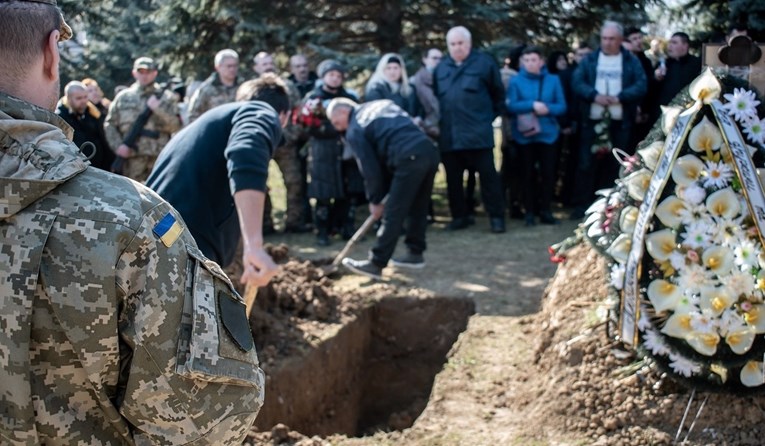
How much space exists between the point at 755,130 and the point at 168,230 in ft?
11.1

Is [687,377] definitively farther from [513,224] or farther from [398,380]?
[513,224]

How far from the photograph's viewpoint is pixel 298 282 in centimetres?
689

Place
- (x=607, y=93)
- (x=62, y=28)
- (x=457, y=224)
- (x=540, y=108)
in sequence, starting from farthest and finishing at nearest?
(x=457, y=224) → (x=540, y=108) → (x=607, y=93) → (x=62, y=28)

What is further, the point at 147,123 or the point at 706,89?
the point at 147,123

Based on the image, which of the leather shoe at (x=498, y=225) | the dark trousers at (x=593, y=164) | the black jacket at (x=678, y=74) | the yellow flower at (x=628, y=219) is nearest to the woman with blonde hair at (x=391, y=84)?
the leather shoe at (x=498, y=225)

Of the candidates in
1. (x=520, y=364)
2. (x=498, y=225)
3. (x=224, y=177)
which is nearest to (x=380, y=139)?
(x=498, y=225)

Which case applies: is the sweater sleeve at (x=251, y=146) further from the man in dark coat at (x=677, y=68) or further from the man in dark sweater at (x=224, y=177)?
the man in dark coat at (x=677, y=68)

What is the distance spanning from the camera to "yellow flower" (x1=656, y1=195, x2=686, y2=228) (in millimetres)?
4355

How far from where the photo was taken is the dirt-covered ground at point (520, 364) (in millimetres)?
4312

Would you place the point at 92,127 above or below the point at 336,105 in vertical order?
below

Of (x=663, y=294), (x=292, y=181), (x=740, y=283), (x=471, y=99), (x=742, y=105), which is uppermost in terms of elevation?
(x=742, y=105)

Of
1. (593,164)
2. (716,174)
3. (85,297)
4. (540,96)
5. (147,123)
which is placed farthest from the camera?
(593,164)

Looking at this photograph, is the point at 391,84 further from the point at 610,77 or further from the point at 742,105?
the point at 742,105

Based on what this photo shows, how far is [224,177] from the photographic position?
3.77m
